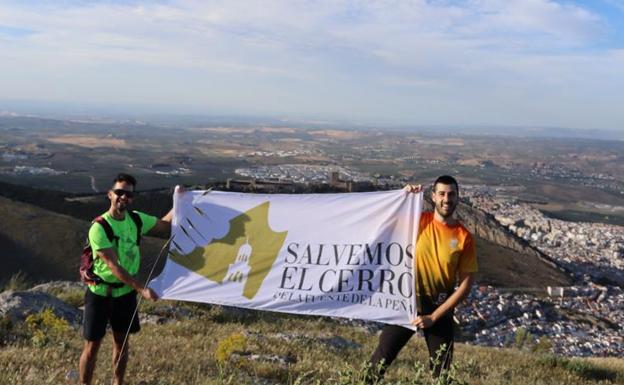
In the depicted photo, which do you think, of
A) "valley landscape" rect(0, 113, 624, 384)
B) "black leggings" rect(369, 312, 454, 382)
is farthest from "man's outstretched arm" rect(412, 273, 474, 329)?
"valley landscape" rect(0, 113, 624, 384)

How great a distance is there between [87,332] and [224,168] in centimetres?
11638

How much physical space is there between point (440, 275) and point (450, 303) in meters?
0.28

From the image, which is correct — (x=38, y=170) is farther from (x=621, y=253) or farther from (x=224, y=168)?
(x=621, y=253)

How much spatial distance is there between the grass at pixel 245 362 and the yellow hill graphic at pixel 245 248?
2.37 ft

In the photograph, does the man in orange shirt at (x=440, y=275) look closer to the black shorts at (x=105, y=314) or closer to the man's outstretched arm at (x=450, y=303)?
the man's outstretched arm at (x=450, y=303)

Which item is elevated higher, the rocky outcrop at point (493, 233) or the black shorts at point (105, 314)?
the black shorts at point (105, 314)

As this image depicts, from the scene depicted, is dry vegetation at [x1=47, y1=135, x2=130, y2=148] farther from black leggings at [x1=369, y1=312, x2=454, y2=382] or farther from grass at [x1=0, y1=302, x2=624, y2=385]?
black leggings at [x1=369, y1=312, x2=454, y2=382]

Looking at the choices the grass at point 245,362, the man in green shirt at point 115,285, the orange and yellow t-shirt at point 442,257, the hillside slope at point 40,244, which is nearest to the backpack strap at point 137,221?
the man in green shirt at point 115,285

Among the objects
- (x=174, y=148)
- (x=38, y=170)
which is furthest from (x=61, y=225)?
(x=174, y=148)

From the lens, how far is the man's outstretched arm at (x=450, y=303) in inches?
190

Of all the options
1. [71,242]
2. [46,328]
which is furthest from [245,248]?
[71,242]

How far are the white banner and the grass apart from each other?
609 millimetres

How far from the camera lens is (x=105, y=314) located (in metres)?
4.69

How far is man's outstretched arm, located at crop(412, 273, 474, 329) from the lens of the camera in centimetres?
483
